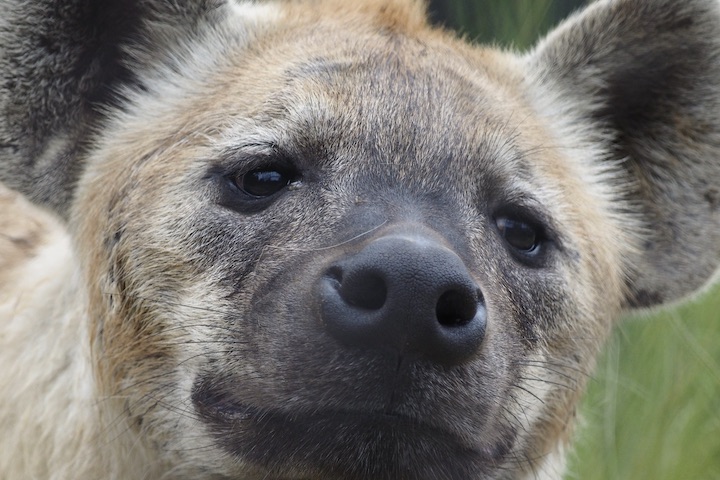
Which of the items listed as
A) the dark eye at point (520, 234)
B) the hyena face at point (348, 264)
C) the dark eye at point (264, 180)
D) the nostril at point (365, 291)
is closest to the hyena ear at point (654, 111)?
the hyena face at point (348, 264)

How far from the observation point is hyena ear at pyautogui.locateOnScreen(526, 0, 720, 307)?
2432 mm

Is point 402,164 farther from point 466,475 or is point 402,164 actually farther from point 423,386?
point 466,475

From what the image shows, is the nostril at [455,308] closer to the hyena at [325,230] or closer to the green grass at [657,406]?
the hyena at [325,230]

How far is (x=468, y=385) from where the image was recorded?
1748 millimetres

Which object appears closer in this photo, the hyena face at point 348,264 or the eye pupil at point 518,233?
the hyena face at point 348,264

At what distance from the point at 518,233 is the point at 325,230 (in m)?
0.48

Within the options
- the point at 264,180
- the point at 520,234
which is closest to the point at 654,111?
the point at 520,234

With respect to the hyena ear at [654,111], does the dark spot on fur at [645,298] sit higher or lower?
lower

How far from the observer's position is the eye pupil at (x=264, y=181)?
1972mm

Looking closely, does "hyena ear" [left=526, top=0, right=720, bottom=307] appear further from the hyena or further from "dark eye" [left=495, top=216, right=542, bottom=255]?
"dark eye" [left=495, top=216, right=542, bottom=255]

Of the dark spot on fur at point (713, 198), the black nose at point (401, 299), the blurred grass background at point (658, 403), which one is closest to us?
the black nose at point (401, 299)

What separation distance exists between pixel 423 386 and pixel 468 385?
0.11 metres

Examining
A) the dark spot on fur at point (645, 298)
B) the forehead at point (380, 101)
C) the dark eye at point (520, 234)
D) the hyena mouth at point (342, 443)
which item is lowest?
the hyena mouth at point (342, 443)

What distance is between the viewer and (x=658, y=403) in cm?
341
